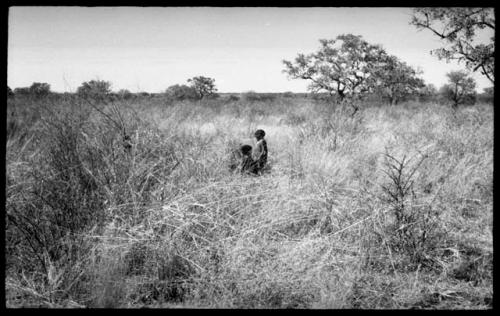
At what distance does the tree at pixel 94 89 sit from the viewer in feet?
15.6

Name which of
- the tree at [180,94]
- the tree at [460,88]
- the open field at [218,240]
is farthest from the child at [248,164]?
the tree at [460,88]

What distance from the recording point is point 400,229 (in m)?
2.77

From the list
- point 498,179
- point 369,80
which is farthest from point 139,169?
point 369,80

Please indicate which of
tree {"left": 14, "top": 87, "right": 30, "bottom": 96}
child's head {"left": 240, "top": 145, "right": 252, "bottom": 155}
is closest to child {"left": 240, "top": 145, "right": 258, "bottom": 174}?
child's head {"left": 240, "top": 145, "right": 252, "bottom": 155}

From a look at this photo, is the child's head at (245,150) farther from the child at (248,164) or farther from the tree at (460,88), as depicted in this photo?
the tree at (460,88)

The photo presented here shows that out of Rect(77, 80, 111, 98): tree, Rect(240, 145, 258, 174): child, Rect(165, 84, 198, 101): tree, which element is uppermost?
Rect(165, 84, 198, 101): tree

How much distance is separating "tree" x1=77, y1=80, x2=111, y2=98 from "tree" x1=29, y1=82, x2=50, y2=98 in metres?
1.58

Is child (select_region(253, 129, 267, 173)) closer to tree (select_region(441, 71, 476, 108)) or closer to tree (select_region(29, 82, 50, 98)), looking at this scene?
tree (select_region(29, 82, 50, 98))

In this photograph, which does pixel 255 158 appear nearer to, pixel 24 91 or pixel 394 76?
pixel 24 91

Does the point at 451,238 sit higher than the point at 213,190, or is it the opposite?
the point at 213,190

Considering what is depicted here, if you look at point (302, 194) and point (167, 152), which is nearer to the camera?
point (302, 194)

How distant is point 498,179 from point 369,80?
44.4 feet

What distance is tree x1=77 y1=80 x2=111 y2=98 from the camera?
15.6ft

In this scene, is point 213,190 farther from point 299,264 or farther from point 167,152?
point 299,264
